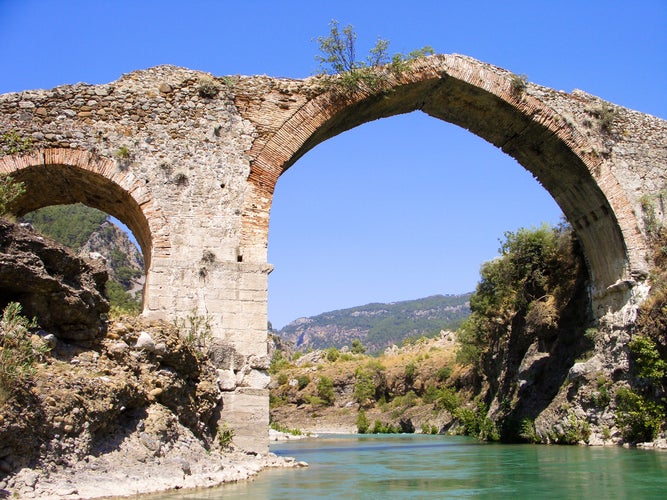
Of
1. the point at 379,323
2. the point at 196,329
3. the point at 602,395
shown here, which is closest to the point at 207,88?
the point at 196,329

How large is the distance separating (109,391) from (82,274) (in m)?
1.22

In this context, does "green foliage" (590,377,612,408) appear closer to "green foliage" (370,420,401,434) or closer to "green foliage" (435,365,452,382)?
"green foliage" (370,420,401,434)

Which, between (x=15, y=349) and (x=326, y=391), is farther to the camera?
(x=326, y=391)

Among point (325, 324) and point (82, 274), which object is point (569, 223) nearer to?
point (82, 274)

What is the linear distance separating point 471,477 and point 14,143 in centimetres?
726

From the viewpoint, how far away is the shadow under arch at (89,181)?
9.23m

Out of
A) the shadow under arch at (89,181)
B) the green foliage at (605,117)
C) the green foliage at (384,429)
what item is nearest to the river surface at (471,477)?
the shadow under arch at (89,181)

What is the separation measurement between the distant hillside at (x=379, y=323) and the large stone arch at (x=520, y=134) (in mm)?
99641

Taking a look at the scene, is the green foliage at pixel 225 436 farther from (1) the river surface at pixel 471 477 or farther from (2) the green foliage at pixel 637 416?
(2) the green foliage at pixel 637 416

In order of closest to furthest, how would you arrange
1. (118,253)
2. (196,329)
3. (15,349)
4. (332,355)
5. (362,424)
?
(15,349)
(196,329)
(362,424)
(332,355)
(118,253)

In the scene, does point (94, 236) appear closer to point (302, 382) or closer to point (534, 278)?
point (302, 382)

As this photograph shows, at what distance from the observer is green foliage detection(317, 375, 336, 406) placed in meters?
30.4

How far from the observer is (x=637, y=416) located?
11.1 metres

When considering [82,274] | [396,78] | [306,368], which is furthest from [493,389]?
[306,368]
